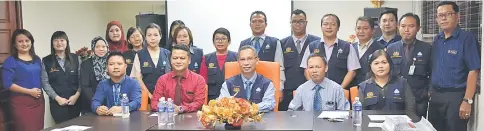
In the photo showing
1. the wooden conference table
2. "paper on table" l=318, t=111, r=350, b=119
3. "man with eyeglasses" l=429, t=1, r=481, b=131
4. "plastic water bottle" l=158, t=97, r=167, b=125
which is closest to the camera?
the wooden conference table

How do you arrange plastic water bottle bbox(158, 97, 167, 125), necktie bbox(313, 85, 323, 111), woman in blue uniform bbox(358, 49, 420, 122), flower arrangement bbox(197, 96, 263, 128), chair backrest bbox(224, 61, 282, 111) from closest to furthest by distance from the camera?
flower arrangement bbox(197, 96, 263, 128) < plastic water bottle bbox(158, 97, 167, 125) < woman in blue uniform bbox(358, 49, 420, 122) < necktie bbox(313, 85, 323, 111) < chair backrest bbox(224, 61, 282, 111)

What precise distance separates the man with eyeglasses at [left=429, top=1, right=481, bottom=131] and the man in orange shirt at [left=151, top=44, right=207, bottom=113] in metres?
1.94

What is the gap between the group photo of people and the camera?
334cm

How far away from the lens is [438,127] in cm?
363

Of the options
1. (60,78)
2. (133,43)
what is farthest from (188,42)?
(60,78)

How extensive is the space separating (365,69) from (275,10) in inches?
84.8

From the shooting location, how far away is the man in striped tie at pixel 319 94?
3.32m

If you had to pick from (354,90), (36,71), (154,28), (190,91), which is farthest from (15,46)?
(354,90)

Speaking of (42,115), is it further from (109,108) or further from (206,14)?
(206,14)

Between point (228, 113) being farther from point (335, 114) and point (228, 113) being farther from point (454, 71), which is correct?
point (454, 71)

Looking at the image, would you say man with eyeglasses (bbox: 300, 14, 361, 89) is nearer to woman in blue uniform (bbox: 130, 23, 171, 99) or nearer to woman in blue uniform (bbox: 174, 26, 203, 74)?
woman in blue uniform (bbox: 174, 26, 203, 74)

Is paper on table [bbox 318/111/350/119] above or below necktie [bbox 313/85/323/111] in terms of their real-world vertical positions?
below

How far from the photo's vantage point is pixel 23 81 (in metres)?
4.05

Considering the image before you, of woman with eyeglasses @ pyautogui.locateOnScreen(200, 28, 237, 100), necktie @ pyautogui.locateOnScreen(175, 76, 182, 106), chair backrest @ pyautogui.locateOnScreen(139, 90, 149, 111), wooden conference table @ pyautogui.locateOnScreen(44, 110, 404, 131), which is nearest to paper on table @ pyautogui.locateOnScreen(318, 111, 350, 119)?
wooden conference table @ pyautogui.locateOnScreen(44, 110, 404, 131)
